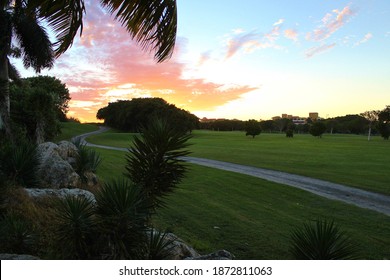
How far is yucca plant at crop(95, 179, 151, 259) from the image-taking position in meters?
3.44

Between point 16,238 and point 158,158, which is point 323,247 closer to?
point 158,158

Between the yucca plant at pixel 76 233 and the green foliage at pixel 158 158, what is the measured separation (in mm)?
861

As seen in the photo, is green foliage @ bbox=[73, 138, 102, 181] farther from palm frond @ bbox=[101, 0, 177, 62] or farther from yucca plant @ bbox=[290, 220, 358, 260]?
yucca plant @ bbox=[290, 220, 358, 260]

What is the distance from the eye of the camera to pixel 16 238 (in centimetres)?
440

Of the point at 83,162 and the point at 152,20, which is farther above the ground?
the point at 152,20

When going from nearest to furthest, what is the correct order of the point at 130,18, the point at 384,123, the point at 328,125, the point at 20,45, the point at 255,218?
the point at 130,18
the point at 255,218
the point at 20,45
the point at 384,123
the point at 328,125

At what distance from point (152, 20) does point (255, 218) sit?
7174 millimetres

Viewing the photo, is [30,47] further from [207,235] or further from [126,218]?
[126,218]

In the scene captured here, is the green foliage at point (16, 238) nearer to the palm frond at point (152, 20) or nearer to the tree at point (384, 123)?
the palm frond at point (152, 20)

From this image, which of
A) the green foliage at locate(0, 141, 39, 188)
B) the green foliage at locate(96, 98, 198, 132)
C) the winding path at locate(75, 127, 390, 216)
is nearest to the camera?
the green foliage at locate(0, 141, 39, 188)

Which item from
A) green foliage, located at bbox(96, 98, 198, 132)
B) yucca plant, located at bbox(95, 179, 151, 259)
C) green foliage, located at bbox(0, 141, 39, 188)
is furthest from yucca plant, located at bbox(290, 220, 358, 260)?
green foliage, located at bbox(96, 98, 198, 132)

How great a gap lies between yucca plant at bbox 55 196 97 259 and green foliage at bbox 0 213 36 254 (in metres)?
1.08

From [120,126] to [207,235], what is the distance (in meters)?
97.7

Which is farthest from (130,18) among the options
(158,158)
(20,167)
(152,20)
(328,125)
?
(328,125)
